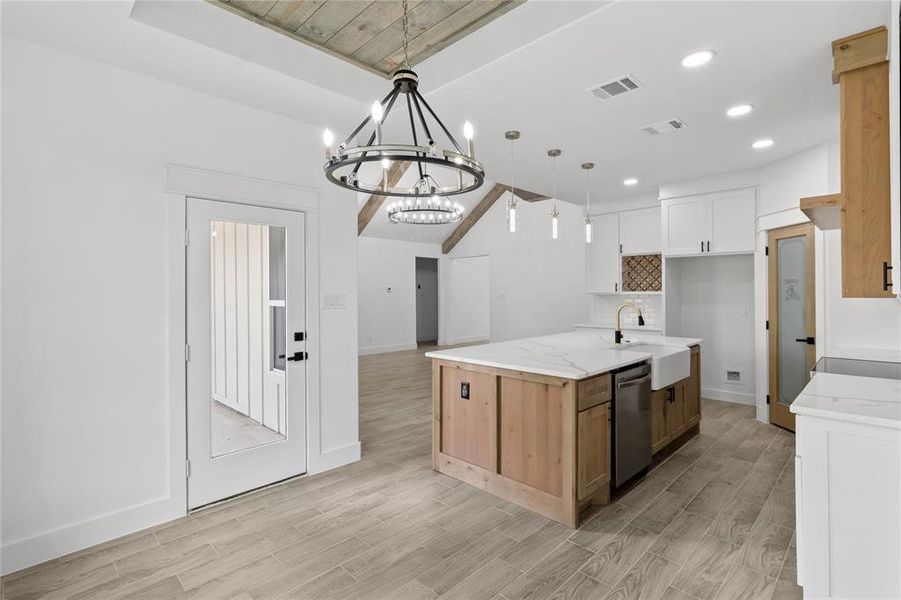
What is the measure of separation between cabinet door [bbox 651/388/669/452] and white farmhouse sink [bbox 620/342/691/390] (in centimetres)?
12

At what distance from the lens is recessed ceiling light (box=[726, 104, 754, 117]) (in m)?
3.16

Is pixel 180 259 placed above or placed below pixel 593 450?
above

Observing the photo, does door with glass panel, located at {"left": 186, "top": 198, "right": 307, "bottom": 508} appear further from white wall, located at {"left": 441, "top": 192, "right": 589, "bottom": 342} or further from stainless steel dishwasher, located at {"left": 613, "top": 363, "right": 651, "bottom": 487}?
white wall, located at {"left": 441, "top": 192, "right": 589, "bottom": 342}

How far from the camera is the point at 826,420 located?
1764mm

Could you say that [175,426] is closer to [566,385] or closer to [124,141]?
[124,141]

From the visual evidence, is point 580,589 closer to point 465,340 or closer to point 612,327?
point 612,327

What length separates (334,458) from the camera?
11.7 feet

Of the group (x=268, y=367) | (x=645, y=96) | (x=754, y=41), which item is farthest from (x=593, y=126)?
(x=268, y=367)

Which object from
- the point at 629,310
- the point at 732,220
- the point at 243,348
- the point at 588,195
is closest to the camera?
the point at 243,348

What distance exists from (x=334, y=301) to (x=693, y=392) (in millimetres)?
3344

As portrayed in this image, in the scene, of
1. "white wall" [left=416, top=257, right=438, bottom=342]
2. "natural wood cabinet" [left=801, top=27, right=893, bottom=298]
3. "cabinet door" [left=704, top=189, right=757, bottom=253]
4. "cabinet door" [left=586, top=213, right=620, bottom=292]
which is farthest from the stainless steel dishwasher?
"white wall" [left=416, top=257, right=438, bottom=342]

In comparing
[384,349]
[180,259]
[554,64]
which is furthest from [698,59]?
[384,349]

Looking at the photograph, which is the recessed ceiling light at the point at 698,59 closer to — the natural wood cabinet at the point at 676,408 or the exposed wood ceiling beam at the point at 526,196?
the natural wood cabinet at the point at 676,408

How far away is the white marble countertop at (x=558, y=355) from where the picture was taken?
273cm
